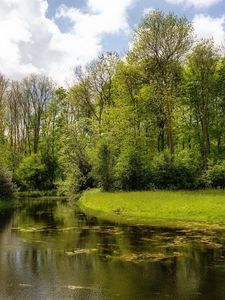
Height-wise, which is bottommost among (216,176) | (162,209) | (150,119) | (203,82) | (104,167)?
(162,209)

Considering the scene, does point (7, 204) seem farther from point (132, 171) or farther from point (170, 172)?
point (170, 172)

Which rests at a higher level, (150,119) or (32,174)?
(150,119)

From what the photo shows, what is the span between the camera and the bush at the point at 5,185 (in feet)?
148

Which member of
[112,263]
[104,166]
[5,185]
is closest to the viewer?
[112,263]

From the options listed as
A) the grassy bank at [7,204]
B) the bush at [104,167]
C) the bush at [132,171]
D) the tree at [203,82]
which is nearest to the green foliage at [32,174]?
the grassy bank at [7,204]

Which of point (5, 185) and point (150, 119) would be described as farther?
point (150, 119)

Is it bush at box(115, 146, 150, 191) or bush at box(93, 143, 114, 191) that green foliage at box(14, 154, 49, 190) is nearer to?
bush at box(93, 143, 114, 191)

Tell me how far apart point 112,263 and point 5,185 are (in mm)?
30565

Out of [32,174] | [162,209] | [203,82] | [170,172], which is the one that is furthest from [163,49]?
[32,174]

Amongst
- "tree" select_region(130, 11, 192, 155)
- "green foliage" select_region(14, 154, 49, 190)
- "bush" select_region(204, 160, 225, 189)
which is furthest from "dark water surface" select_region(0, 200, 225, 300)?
"green foliage" select_region(14, 154, 49, 190)

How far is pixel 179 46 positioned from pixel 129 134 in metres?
13.7

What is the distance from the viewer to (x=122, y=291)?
13547 millimetres

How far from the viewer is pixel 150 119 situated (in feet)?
190

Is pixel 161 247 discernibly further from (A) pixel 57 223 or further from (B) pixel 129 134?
(B) pixel 129 134
